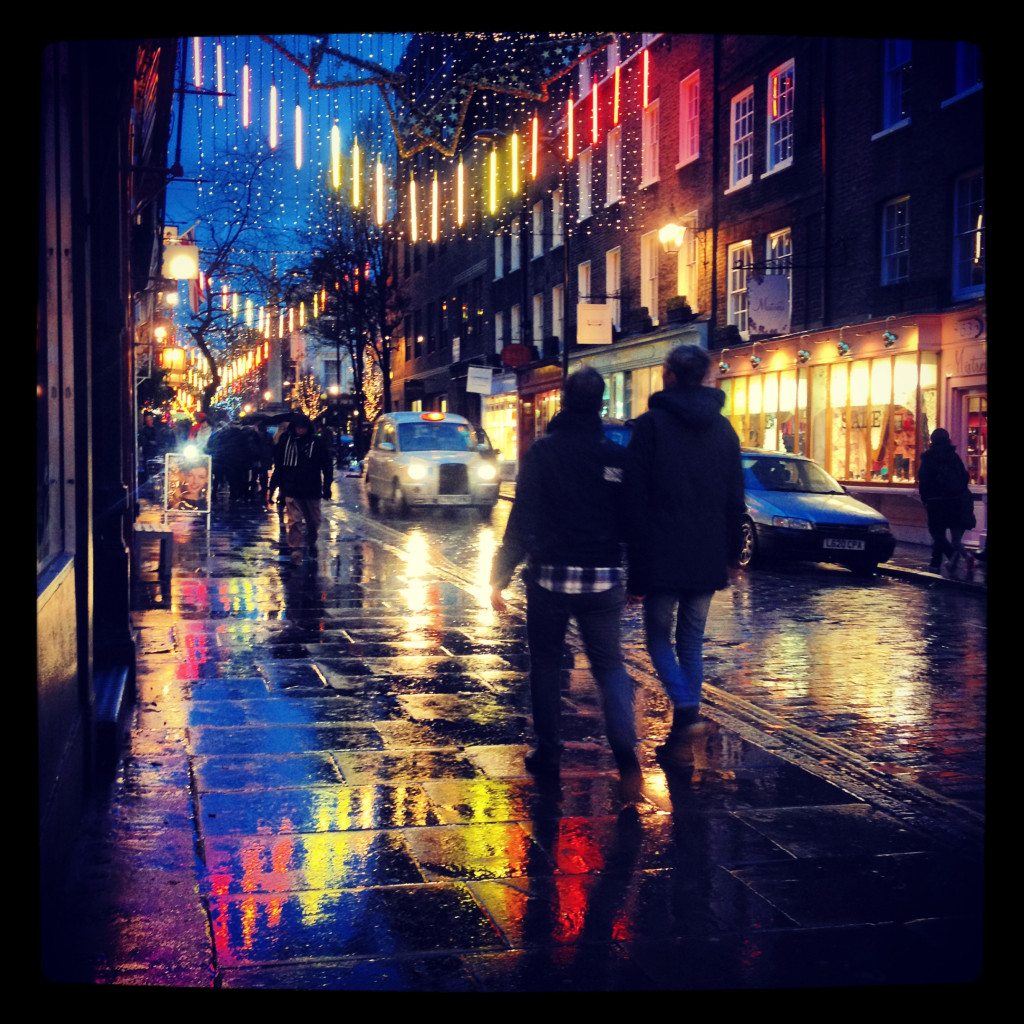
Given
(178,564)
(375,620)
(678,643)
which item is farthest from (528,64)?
(678,643)

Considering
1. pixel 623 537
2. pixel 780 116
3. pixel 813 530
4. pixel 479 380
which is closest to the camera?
pixel 623 537

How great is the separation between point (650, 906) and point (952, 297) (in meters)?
18.7

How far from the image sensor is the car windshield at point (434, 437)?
27.8 metres

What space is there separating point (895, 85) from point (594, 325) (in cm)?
1163

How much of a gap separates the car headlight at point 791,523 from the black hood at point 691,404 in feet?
34.3

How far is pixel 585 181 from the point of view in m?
38.5

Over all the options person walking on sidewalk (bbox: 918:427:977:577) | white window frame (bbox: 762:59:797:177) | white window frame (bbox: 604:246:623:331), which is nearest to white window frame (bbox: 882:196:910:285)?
white window frame (bbox: 762:59:797:177)

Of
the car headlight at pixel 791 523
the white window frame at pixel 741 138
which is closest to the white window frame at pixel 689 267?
the white window frame at pixel 741 138

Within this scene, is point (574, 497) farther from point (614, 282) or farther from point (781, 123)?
point (614, 282)

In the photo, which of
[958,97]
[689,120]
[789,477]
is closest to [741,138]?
[689,120]

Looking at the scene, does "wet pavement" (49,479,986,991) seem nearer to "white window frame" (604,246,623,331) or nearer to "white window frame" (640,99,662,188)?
"white window frame" (640,99,662,188)

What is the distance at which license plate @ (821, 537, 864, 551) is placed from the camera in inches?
653

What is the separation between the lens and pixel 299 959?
3.96 metres

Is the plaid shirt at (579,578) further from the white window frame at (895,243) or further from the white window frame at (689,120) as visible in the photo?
the white window frame at (689,120)
